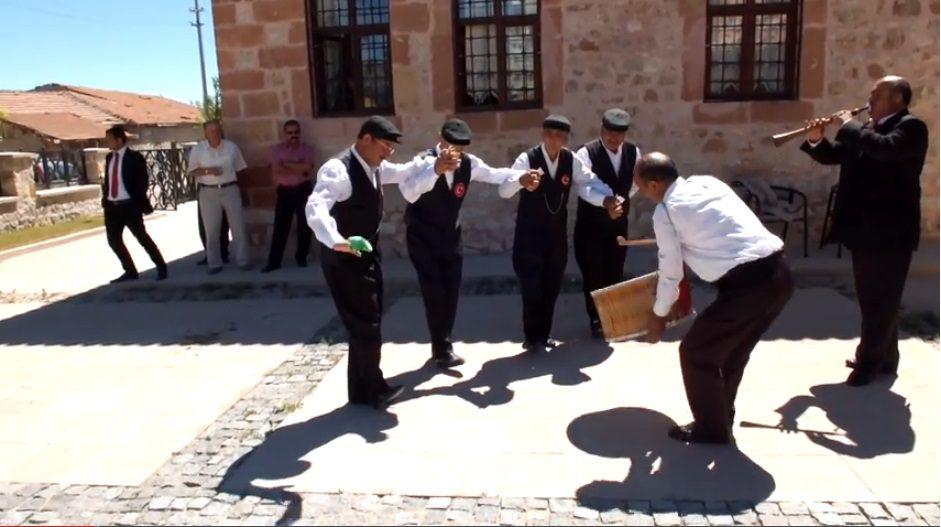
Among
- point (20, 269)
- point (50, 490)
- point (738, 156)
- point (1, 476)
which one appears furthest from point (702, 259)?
point (20, 269)

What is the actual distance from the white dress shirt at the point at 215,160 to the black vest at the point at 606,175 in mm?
4544

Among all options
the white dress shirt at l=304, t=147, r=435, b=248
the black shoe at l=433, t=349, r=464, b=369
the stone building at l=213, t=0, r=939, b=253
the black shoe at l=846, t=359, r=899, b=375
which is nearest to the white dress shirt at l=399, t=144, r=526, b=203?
the white dress shirt at l=304, t=147, r=435, b=248

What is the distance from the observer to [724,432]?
372 cm

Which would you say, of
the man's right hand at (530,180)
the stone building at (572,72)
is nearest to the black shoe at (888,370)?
the man's right hand at (530,180)

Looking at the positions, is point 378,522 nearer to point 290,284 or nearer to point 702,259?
point 702,259

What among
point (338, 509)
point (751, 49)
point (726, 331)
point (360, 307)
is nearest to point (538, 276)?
point (360, 307)

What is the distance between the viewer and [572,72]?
26.7 feet

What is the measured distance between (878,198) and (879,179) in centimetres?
11

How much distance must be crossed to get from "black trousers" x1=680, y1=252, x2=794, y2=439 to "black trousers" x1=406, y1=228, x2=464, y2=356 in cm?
183

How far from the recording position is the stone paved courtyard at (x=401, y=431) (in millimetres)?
3275

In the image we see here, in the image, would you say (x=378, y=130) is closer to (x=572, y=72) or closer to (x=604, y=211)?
(x=604, y=211)

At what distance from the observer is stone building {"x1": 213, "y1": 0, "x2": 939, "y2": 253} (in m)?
7.85

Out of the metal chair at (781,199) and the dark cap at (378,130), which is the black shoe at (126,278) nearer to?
the dark cap at (378,130)

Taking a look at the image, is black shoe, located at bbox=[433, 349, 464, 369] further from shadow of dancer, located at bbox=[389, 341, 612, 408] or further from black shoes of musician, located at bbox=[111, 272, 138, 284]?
black shoes of musician, located at bbox=[111, 272, 138, 284]
